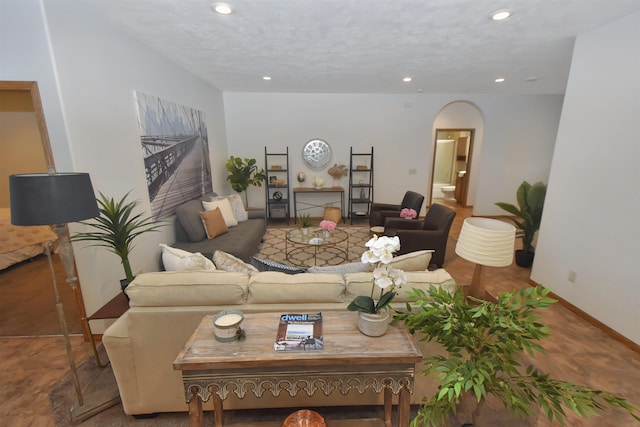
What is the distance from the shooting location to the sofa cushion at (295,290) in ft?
5.07

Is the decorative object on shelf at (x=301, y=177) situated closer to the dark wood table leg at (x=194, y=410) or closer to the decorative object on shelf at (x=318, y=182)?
the decorative object on shelf at (x=318, y=182)

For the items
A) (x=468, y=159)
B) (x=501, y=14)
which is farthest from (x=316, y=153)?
(x=501, y=14)

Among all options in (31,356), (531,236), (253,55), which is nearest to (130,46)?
(253,55)

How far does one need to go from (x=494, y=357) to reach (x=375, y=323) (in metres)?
0.47

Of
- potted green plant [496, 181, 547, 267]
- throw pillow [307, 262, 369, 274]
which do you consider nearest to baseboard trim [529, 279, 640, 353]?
potted green plant [496, 181, 547, 267]

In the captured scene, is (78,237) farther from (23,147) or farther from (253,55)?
(23,147)

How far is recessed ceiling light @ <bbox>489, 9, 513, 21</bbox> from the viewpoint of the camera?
2.09 m

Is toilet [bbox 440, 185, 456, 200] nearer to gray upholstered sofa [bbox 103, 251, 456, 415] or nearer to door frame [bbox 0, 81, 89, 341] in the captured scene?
gray upholstered sofa [bbox 103, 251, 456, 415]

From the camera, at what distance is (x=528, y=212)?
362 centimetres

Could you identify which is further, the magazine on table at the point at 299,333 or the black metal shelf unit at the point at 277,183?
the black metal shelf unit at the point at 277,183

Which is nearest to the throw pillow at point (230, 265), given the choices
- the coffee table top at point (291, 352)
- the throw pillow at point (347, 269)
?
the throw pillow at point (347, 269)

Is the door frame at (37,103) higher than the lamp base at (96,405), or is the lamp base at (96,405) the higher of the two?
the door frame at (37,103)

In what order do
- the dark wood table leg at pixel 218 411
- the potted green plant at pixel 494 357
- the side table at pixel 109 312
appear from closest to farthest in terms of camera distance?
the potted green plant at pixel 494 357 < the dark wood table leg at pixel 218 411 < the side table at pixel 109 312

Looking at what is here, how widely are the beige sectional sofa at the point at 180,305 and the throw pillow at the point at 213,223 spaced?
1.91 meters
